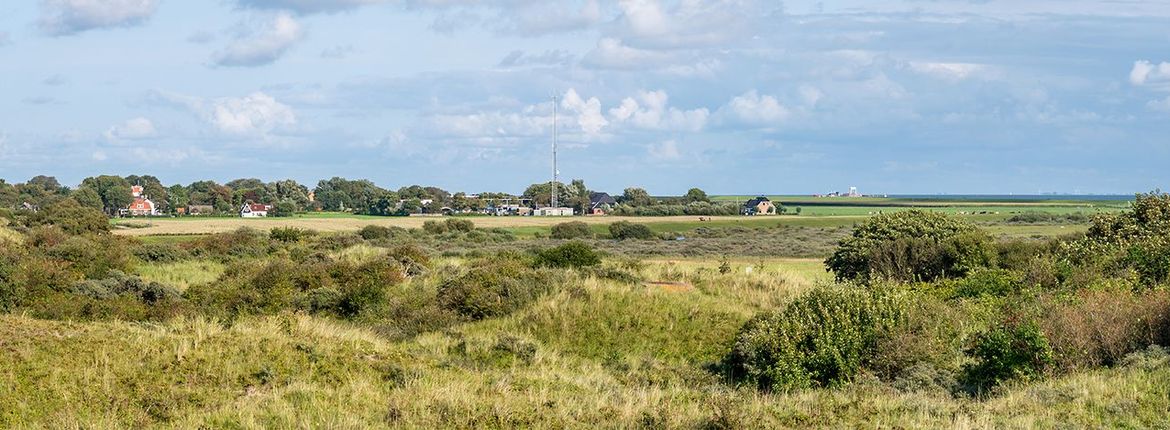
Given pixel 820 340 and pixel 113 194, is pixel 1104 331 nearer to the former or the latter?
pixel 820 340

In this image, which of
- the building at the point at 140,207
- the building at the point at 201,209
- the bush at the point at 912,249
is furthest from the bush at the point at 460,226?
the bush at the point at 912,249

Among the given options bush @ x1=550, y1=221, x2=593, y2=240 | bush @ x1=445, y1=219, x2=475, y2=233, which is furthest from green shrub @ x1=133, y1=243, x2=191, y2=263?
bush @ x1=445, y1=219, x2=475, y2=233

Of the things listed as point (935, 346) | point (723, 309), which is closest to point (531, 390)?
point (935, 346)

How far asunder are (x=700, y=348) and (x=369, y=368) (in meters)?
9.43

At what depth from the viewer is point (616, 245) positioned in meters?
77.1

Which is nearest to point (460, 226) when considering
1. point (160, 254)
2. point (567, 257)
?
point (160, 254)

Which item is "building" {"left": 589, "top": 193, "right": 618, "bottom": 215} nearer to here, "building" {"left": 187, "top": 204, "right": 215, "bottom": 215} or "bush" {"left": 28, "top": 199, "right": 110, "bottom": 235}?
Answer: "building" {"left": 187, "top": 204, "right": 215, "bottom": 215}

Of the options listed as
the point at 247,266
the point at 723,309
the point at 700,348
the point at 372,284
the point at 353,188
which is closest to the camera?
the point at 700,348

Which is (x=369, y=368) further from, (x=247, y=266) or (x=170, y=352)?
(x=247, y=266)

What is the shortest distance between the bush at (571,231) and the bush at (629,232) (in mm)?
2406

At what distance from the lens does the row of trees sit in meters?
132

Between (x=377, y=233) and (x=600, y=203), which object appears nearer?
(x=377, y=233)

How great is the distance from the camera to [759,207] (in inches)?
6048

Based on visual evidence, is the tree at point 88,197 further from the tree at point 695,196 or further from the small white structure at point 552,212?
the tree at point 695,196
